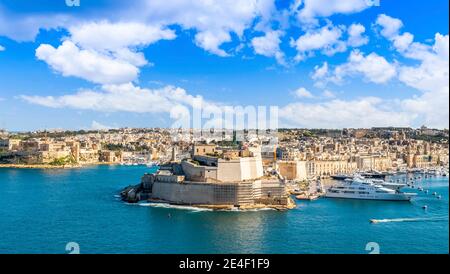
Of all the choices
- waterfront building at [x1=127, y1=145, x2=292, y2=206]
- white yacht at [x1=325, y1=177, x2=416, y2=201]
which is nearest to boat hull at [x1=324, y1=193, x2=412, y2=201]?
white yacht at [x1=325, y1=177, x2=416, y2=201]

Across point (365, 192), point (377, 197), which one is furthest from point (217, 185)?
point (377, 197)

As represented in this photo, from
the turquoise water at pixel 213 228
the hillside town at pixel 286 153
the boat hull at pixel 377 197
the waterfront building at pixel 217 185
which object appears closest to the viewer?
the turquoise water at pixel 213 228

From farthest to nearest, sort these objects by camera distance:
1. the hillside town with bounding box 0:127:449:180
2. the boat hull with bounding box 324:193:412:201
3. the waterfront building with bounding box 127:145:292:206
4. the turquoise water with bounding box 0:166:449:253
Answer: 1. the hillside town with bounding box 0:127:449:180
2. the boat hull with bounding box 324:193:412:201
3. the waterfront building with bounding box 127:145:292:206
4. the turquoise water with bounding box 0:166:449:253

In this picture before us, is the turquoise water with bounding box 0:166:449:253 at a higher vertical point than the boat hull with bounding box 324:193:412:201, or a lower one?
lower

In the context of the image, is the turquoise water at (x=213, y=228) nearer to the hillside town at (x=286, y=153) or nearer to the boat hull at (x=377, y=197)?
the boat hull at (x=377, y=197)

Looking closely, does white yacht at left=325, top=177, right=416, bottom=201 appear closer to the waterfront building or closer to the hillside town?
the waterfront building

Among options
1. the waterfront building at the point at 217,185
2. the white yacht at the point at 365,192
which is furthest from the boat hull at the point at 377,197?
the waterfront building at the point at 217,185
